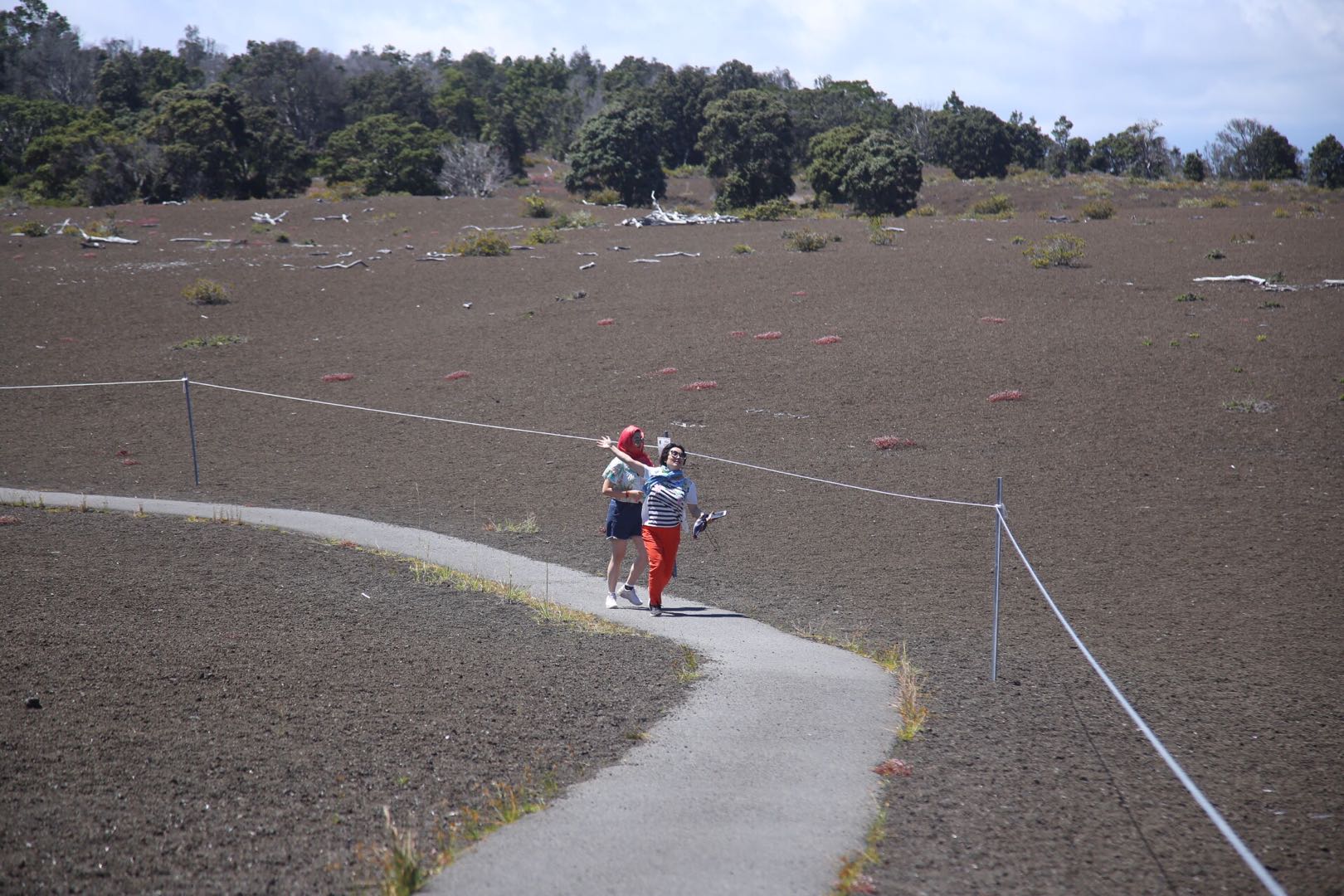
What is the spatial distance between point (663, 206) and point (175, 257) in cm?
3160

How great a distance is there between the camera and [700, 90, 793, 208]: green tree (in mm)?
63031

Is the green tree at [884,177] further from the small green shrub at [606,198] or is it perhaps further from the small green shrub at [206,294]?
the small green shrub at [206,294]

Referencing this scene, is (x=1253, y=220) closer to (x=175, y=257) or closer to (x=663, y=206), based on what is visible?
(x=663, y=206)

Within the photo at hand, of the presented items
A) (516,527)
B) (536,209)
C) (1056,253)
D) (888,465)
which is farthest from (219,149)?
(888,465)

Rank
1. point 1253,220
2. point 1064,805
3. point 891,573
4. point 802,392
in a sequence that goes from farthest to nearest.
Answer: point 1253,220, point 802,392, point 891,573, point 1064,805

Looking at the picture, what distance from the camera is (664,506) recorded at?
936 centimetres

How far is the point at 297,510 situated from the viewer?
561 inches

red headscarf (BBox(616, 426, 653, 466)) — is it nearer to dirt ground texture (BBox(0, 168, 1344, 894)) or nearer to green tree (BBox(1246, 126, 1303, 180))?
dirt ground texture (BBox(0, 168, 1344, 894))

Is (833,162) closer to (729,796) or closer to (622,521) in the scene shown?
(622,521)

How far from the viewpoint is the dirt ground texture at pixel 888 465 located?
592cm

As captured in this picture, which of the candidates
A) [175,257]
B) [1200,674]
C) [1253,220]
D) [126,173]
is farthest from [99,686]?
[126,173]

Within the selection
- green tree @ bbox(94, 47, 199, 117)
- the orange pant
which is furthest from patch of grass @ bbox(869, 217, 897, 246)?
green tree @ bbox(94, 47, 199, 117)

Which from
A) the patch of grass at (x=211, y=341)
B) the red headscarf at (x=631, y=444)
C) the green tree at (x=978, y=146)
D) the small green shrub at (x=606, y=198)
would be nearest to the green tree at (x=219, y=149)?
the small green shrub at (x=606, y=198)

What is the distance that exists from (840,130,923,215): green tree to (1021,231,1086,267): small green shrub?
20.6m
